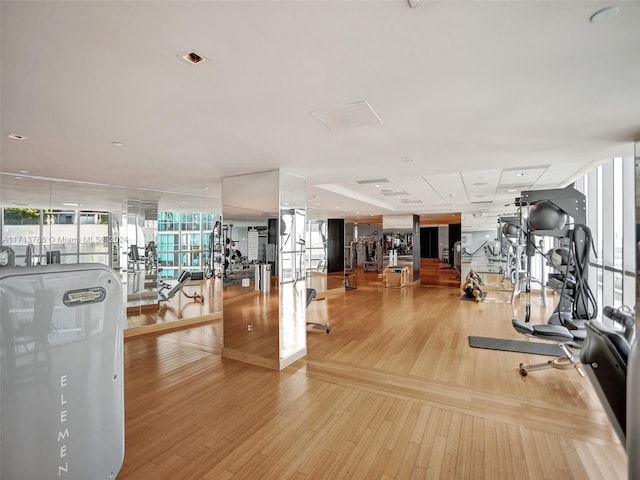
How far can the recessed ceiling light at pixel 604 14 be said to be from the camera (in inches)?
53.8

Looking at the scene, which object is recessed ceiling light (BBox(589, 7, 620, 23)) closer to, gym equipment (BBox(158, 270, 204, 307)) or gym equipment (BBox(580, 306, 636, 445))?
gym equipment (BBox(580, 306, 636, 445))

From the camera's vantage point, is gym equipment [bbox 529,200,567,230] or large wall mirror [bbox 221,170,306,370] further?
large wall mirror [bbox 221,170,306,370]

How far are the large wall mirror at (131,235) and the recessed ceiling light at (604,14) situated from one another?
19.5 ft

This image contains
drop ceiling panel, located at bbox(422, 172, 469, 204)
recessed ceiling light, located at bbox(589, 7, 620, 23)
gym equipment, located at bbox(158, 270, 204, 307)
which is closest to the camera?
recessed ceiling light, located at bbox(589, 7, 620, 23)

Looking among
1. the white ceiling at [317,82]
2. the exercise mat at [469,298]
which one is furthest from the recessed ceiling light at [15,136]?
the exercise mat at [469,298]

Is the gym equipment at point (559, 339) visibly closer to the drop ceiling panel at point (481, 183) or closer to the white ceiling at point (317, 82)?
the white ceiling at point (317, 82)

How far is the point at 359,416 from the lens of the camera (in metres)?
3.13

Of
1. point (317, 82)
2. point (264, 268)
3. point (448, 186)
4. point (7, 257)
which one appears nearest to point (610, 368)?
point (317, 82)

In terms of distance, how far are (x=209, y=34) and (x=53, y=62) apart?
3.24 feet

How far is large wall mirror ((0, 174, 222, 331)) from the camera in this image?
512 cm

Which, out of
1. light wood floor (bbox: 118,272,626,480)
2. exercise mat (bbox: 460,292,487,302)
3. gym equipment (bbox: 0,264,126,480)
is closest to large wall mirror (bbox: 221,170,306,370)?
light wood floor (bbox: 118,272,626,480)

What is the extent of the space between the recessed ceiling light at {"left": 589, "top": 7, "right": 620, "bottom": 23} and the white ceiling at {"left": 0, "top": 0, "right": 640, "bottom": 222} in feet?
0.09

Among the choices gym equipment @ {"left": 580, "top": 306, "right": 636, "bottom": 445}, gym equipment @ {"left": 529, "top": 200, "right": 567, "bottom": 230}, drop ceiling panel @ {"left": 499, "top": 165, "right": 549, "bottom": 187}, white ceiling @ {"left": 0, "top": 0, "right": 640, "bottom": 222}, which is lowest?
gym equipment @ {"left": 580, "top": 306, "right": 636, "bottom": 445}

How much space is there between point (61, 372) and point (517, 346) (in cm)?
593
